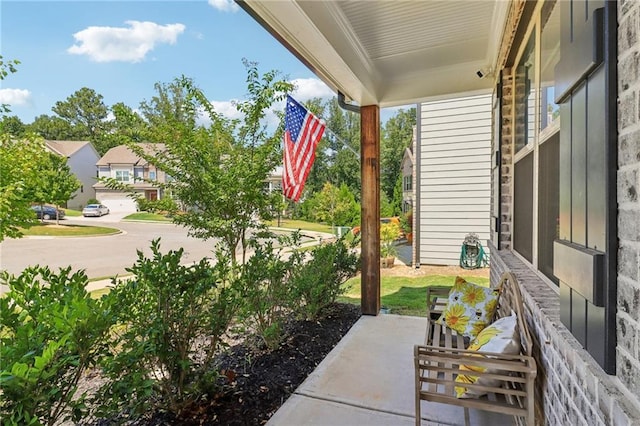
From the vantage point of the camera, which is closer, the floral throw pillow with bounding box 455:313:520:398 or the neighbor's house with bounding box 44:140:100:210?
the floral throw pillow with bounding box 455:313:520:398

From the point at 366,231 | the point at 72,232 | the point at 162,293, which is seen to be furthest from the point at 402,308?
the point at 72,232

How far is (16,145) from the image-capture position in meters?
2.50

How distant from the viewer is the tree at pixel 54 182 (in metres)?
2.72

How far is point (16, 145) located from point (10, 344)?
69.6 inches

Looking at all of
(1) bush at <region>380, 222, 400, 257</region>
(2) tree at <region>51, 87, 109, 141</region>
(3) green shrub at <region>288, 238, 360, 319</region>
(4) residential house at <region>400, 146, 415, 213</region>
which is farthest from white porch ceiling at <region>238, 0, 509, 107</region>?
(4) residential house at <region>400, 146, 415, 213</region>

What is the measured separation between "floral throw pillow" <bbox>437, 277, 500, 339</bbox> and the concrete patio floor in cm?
52

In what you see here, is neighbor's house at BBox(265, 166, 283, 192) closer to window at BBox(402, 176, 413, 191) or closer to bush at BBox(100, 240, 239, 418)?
bush at BBox(100, 240, 239, 418)

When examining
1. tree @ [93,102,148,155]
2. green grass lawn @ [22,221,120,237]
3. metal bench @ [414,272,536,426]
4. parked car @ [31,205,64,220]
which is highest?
tree @ [93,102,148,155]

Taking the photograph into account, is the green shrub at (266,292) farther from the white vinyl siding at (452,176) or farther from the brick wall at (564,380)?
the white vinyl siding at (452,176)

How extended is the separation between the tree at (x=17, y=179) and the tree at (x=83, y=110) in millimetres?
1926

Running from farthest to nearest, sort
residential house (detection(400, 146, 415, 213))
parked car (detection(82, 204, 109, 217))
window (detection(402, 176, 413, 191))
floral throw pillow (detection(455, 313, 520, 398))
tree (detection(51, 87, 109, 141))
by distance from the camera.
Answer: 1. window (detection(402, 176, 413, 191))
2. residential house (detection(400, 146, 415, 213))
3. parked car (detection(82, 204, 109, 217))
4. tree (detection(51, 87, 109, 141))
5. floral throw pillow (detection(455, 313, 520, 398))

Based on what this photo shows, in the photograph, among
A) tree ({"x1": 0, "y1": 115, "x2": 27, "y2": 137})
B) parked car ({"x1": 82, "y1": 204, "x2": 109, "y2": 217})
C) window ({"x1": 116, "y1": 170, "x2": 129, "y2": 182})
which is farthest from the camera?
parked car ({"x1": 82, "y1": 204, "x2": 109, "y2": 217})

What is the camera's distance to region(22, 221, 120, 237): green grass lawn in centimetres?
379

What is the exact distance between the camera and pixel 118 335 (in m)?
1.81
